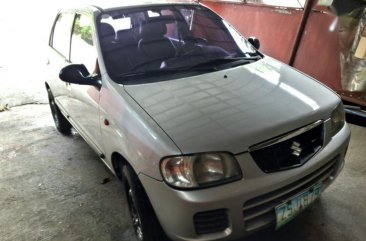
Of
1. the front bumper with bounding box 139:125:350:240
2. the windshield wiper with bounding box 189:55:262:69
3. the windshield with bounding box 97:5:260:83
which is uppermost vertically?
the windshield with bounding box 97:5:260:83

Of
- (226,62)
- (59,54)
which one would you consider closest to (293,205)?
(226,62)

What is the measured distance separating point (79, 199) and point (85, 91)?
936mm

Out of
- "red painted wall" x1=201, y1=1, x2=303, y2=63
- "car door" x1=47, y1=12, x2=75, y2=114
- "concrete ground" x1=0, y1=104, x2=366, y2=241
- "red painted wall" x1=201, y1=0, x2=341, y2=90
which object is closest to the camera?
"concrete ground" x1=0, y1=104, x2=366, y2=241

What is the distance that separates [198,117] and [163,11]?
1.33 meters

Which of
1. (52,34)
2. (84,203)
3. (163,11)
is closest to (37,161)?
(84,203)

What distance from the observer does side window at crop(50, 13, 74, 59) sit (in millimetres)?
3310

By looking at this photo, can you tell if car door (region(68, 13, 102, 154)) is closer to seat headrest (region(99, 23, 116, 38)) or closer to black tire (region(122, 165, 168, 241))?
seat headrest (region(99, 23, 116, 38))

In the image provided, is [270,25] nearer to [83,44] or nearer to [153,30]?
[153,30]

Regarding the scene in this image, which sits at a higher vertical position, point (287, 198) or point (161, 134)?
point (161, 134)

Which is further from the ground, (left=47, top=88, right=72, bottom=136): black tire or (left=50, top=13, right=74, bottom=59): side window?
(left=50, top=13, right=74, bottom=59): side window

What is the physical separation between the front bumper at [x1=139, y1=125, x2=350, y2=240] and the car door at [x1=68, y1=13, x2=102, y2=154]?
2.96 ft

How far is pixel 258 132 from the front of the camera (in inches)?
69.9

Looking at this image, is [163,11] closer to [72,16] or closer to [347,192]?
[72,16]

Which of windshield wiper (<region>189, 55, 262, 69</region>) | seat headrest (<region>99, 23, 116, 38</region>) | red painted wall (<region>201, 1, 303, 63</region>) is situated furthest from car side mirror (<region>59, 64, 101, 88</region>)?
red painted wall (<region>201, 1, 303, 63</region>)
